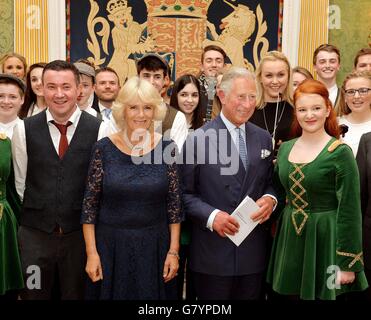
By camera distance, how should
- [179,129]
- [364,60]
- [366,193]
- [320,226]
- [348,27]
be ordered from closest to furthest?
[320,226] < [366,193] < [179,129] < [364,60] < [348,27]

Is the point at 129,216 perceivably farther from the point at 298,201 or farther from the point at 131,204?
the point at 298,201

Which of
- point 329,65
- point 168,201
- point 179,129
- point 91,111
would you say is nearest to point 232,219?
point 168,201

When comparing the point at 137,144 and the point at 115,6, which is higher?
the point at 115,6

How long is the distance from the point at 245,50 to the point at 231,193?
4.72 meters

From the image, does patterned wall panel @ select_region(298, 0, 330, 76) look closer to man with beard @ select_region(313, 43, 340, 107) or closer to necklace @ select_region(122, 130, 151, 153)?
man with beard @ select_region(313, 43, 340, 107)

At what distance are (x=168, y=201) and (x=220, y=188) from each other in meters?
0.32

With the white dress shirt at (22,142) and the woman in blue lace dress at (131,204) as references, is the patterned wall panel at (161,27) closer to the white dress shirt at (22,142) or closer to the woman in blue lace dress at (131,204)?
the white dress shirt at (22,142)

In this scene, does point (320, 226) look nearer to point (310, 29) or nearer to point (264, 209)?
point (264, 209)

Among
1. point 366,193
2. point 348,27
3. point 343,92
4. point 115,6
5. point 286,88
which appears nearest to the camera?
point 366,193

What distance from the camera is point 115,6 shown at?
732 centimetres

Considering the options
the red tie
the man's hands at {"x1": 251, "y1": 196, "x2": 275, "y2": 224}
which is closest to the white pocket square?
the man's hands at {"x1": 251, "y1": 196, "x2": 275, "y2": 224}

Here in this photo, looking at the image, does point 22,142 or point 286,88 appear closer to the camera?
point 22,142

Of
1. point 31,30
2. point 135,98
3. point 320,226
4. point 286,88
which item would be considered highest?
point 31,30

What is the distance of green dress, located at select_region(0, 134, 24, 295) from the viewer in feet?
10.7
